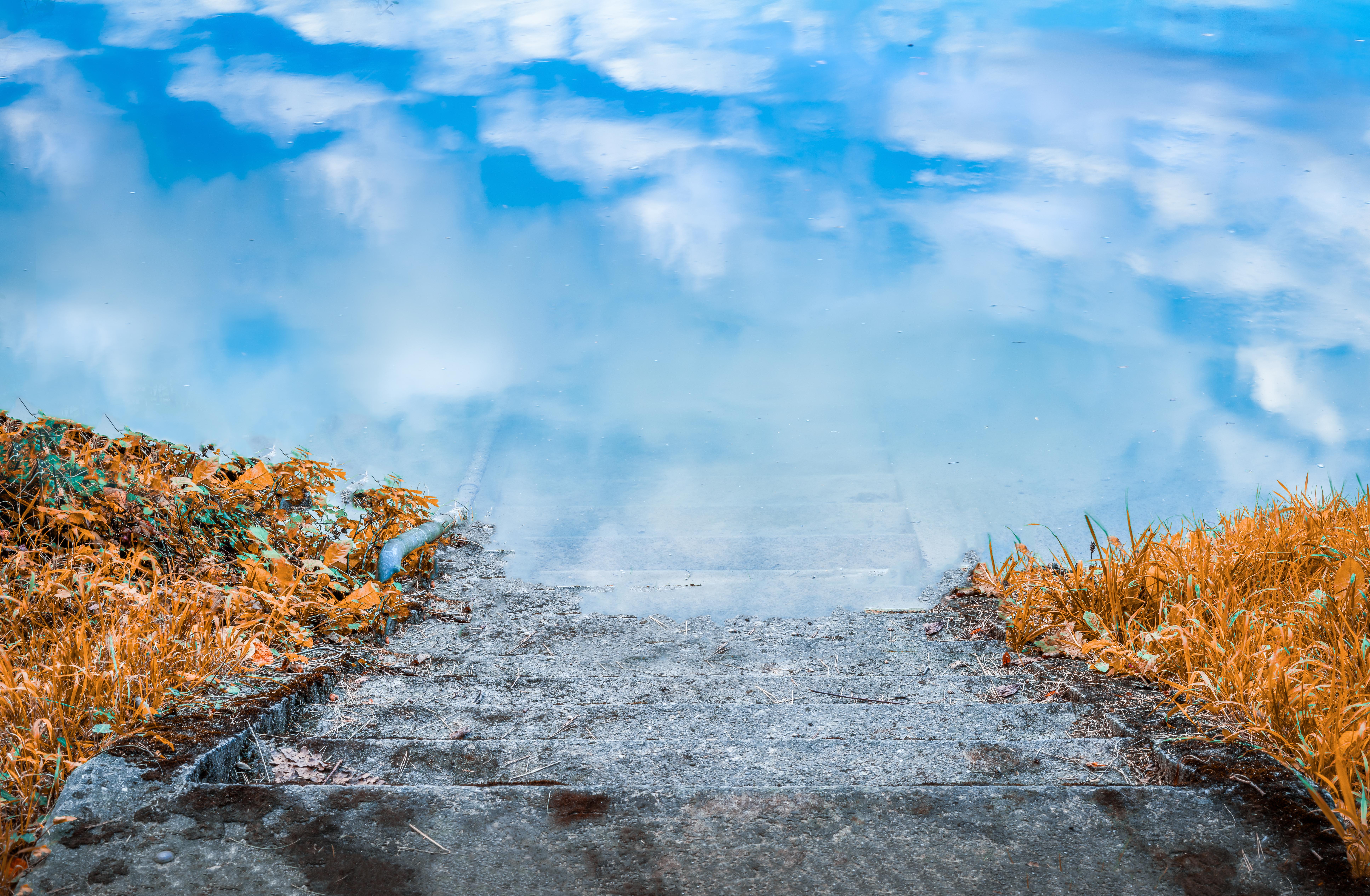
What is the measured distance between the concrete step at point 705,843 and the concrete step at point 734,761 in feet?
0.66

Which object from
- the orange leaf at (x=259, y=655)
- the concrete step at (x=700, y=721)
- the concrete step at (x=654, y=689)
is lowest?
the concrete step at (x=654, y=689)

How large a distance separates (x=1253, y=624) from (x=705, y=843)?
73.2 inches

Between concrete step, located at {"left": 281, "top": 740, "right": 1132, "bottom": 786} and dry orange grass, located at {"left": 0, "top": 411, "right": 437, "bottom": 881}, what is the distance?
0.45 meters

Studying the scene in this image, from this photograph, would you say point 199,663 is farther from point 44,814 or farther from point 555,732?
point 555,732

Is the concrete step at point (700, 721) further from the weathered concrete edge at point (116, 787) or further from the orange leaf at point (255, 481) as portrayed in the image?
the orange leaf at point (255, 481)

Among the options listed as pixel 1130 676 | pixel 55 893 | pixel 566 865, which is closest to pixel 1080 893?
pixel 566 865

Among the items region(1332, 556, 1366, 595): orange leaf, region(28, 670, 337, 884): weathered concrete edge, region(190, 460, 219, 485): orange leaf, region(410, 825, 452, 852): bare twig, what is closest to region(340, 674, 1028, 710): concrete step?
region(28, 670, 337, 884): weathered concrete edge

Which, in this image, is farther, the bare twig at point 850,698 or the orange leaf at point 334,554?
the orange leaf at point 334,554

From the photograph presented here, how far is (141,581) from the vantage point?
2867mm

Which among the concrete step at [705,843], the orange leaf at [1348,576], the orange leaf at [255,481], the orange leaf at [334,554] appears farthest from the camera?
the orange leaf at [255,481]

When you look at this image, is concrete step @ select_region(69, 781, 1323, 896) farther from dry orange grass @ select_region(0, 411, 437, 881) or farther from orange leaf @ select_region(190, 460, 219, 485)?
orange leaf @ select_region(190, 460, 219, 485)

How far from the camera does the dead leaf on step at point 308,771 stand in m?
2.02

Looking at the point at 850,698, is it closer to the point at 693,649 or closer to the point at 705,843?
the point at 693,649

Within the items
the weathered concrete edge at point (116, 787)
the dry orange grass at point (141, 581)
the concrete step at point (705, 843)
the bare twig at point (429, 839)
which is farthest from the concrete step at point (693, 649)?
the bare twig at point (429, 839)
